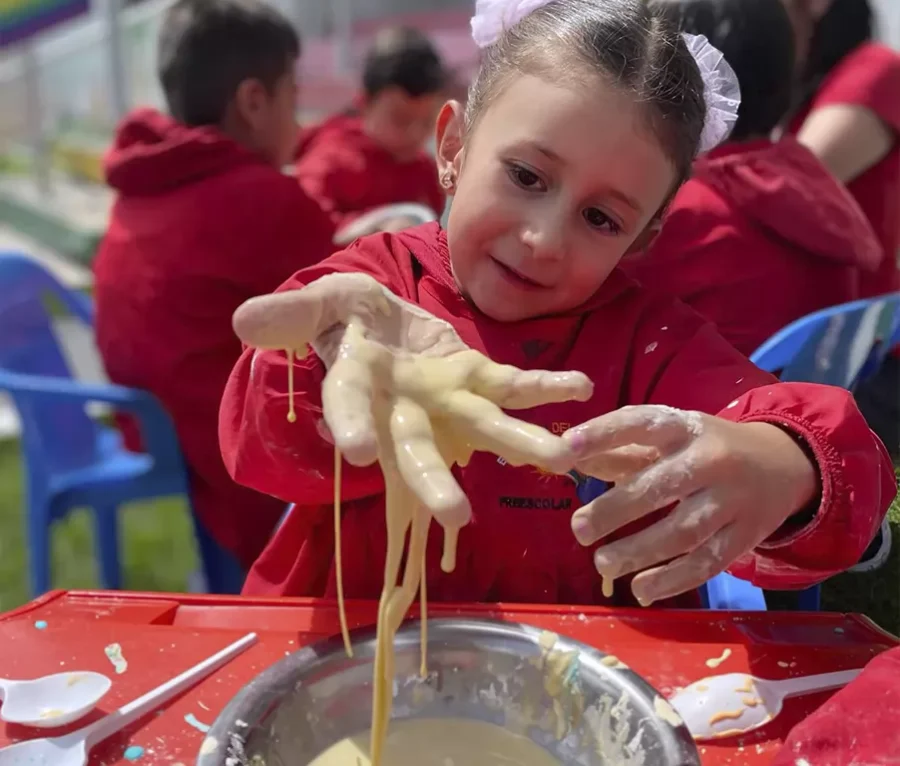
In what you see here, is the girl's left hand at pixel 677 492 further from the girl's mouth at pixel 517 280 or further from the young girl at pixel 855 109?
the young girl at pixel 855 109

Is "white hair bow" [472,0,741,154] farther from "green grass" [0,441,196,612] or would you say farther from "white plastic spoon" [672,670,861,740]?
"green grass" [0,441,196,612]

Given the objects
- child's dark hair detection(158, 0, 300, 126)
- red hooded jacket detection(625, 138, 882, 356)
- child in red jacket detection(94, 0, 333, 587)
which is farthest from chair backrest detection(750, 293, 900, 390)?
child's dark hair detection(158, 0, 300, 126)

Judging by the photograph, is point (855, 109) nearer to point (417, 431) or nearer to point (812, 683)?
point (812, 683)

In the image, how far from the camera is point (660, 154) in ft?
3.28

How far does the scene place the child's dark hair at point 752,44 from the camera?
1.42m

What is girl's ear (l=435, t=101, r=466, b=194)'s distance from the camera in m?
1.14

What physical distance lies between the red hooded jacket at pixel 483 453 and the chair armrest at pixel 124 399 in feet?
2.63

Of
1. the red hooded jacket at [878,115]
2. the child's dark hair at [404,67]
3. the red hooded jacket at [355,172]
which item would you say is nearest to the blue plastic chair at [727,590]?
the red hooded jacket at [878,115]

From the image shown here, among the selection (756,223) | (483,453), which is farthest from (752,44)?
(483,453)

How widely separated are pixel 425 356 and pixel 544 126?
0.32 m

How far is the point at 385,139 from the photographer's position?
120 inches

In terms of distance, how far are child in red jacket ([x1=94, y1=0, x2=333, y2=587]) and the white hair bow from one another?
2.75 feet

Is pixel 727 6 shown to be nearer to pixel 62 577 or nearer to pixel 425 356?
pixel 425 356

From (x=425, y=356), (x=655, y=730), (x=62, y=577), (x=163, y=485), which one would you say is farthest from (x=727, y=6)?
(x=62, y=577)
